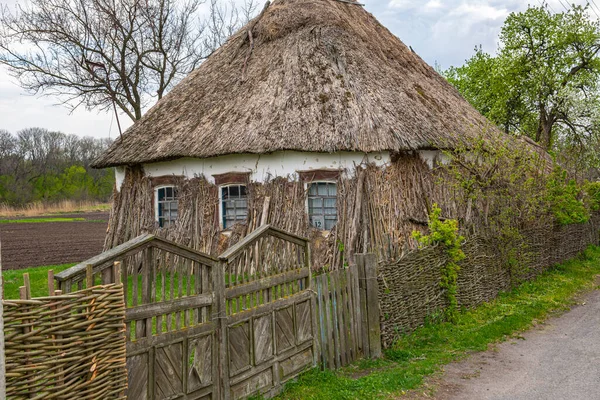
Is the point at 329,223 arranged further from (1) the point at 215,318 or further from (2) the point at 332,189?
(1) the point at 215,318

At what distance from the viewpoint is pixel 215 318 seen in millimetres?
4816

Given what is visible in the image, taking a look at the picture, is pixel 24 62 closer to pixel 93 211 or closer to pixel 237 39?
pixel 237 39

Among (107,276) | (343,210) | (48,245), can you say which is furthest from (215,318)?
(48,245)

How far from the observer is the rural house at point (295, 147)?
37.9 ft

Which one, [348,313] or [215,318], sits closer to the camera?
[215,318]

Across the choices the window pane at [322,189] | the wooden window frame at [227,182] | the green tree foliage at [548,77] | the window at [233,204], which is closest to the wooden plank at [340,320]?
the window pane at [322,189]

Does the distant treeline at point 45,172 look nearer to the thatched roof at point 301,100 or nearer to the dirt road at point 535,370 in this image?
the thatched roof at point 301,100

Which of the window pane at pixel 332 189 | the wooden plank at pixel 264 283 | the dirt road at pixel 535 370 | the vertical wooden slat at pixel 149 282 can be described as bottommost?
the dirt road at pixel 535 370

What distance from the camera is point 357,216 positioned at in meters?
11.3

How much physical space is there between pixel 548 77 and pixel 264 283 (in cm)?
2378

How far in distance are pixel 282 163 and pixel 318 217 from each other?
1502 mm

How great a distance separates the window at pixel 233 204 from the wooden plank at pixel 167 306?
25.9ft

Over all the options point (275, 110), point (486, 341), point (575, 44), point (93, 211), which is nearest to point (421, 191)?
point (275, 110)

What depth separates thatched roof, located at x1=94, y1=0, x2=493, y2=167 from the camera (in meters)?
11.7
